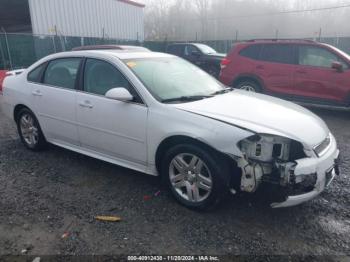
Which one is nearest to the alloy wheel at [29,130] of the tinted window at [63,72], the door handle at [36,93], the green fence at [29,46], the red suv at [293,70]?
the door handle at [36,93]

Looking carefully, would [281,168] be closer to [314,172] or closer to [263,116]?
[314,172]

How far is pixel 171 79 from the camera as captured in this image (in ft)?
12.4

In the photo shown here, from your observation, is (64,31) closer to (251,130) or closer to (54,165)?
(54,165)

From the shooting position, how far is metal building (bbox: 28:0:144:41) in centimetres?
1586

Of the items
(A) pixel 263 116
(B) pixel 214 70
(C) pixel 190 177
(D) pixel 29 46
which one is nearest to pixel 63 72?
(C) pixel 190 177

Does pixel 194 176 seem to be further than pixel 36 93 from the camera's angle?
No

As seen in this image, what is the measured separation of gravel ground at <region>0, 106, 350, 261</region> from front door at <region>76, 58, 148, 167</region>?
0.46 metres

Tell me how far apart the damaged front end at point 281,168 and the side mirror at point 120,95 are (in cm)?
133

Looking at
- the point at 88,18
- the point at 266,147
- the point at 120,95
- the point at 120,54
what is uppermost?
the point at 88,18

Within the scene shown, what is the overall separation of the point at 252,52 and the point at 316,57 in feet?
5.31

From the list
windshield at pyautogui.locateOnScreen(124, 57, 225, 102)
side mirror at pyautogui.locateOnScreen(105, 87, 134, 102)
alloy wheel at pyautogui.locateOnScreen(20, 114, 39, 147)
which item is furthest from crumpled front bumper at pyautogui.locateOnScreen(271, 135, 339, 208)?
alloy wheel at pyautogui.locateOnScreen(20, 114, 39, 147)

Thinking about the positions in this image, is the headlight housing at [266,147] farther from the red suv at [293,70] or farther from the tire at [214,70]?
the tire at [214,70]

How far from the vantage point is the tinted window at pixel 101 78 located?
3684 mm

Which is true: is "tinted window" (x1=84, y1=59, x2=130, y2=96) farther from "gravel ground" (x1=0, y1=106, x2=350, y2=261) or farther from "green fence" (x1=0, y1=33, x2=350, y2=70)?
"green fence" (x1=0, y1=33, x2=350, y2=70)
